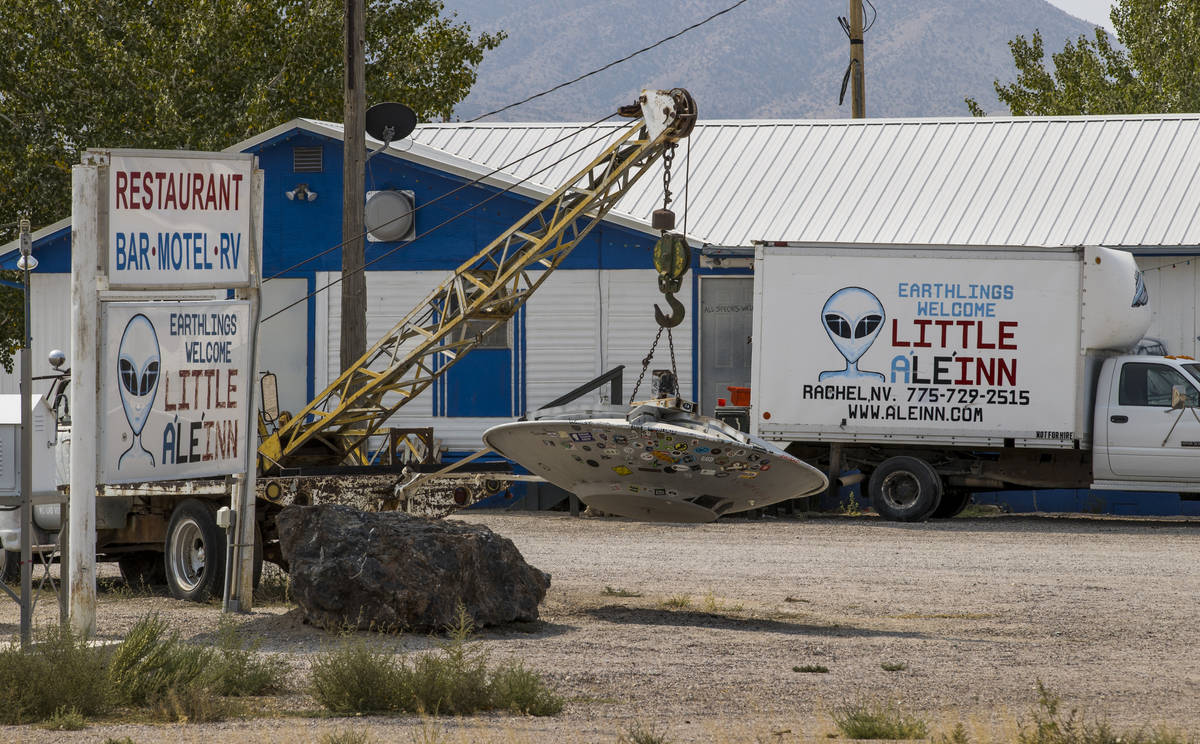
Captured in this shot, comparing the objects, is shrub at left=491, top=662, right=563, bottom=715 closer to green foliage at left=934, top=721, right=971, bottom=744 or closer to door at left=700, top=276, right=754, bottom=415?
green foliage at left=934, top=721, right=971, bottom=744

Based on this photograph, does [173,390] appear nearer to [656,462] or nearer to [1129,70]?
[656,462]

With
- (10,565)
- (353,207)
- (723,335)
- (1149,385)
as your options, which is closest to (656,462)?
(10,565)

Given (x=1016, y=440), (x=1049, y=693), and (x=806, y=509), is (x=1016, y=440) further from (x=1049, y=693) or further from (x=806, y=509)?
(x=1049, y=693)

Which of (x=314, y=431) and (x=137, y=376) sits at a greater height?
(x=137, y=376)

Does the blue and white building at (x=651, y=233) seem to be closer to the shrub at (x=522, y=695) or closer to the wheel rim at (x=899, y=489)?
the wheel rim at (x=899, y=489)

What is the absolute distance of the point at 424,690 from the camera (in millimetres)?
8680

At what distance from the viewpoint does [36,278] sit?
24.4 metres

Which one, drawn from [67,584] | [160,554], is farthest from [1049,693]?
[160,554]

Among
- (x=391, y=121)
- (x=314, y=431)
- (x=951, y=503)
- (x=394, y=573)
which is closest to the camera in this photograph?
(x=394, y=573)

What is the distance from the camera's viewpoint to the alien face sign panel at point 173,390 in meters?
11.5

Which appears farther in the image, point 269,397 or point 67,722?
point 269,397

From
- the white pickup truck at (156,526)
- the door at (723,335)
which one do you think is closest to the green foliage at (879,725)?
the white pickup truck at (156,526)

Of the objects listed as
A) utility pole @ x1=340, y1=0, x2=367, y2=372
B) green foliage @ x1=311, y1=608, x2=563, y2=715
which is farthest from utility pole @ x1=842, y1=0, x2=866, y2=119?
green foliage @ x1=311, y1=608, x2=563, y2=715

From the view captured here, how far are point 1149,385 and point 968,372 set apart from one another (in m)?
2.13
